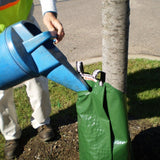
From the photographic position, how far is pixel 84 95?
1.42 metres

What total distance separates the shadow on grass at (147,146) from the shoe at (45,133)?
845 millimetres

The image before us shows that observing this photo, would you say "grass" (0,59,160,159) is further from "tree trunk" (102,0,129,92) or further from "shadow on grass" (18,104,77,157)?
"tree trunk" (102,0,129,92)

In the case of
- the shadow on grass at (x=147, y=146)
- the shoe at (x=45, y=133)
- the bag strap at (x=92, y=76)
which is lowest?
the shoe at (x=45, y=133)

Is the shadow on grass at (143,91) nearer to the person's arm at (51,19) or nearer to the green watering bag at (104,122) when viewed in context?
the green watering bag at (104,122)

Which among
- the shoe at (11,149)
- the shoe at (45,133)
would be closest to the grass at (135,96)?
the shoe at (11,149)

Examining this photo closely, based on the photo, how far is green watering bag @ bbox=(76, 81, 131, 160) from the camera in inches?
55.2

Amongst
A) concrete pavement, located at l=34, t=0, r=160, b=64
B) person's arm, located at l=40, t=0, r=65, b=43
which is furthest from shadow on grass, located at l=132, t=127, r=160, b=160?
concrete pavement, located at l=34, t=0, r=160, b=64

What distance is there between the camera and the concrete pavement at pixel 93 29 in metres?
4.14

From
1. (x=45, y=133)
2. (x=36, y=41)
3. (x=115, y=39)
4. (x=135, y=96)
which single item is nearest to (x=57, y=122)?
(x=45, y=133)

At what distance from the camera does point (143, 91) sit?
2.93m

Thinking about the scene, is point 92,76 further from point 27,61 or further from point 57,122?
point 57,122

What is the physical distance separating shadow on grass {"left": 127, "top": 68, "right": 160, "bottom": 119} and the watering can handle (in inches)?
65.0

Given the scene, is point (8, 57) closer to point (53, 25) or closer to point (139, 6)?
point (53, 25)

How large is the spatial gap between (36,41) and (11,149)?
57.4 inches
